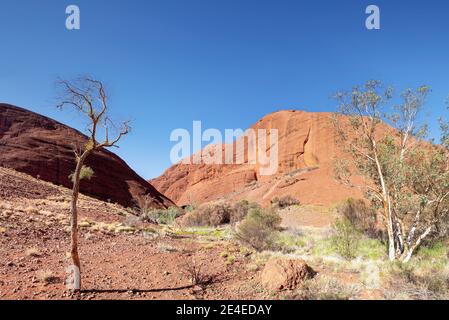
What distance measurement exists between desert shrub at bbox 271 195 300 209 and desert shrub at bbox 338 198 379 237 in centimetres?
1565

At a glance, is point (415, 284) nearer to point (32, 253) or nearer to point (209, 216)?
point (32, 253)

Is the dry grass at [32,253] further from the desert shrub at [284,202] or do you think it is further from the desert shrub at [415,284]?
the desert shrub at [284,202]

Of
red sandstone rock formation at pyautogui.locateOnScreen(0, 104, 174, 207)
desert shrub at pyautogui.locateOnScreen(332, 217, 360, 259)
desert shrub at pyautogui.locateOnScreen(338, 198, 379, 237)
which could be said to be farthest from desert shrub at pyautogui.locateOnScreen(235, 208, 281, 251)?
red sandstone rock formation at pyautogui.locateOnScreen(0, 104, 174, 207)

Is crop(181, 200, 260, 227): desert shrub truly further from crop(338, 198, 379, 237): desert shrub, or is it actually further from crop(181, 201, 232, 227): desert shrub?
crop(338, 198, 379, 237): desert shrub

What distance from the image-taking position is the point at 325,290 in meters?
8.05

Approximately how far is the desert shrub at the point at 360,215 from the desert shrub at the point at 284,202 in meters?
15.7

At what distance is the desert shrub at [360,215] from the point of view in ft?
69.2

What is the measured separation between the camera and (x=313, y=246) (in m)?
17.5

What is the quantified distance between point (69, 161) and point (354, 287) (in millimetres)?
49192

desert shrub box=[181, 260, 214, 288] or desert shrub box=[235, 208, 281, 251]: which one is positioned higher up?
desert shrub box=[235, 208, 281, 251]

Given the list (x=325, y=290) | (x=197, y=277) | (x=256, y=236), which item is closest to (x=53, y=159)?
(x=256, y=236)

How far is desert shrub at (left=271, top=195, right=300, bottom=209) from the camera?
4011 cm
